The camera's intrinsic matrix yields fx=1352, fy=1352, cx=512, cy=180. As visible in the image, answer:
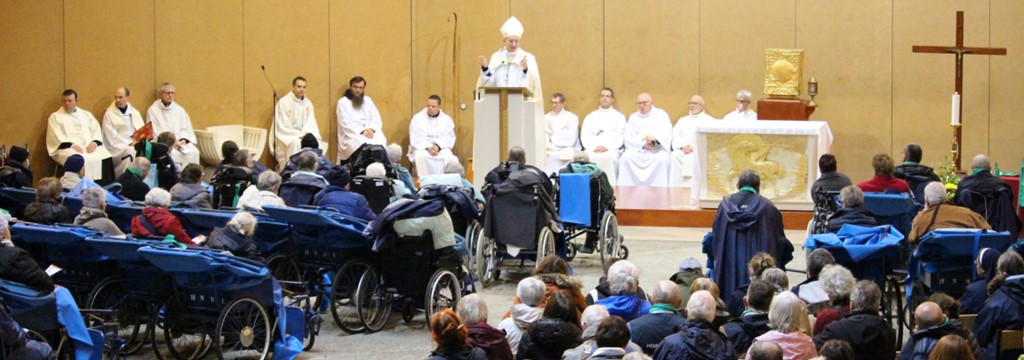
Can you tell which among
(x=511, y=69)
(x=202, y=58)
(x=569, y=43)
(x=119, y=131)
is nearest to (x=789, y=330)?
(x=511, y=69)

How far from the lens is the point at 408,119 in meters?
17.5

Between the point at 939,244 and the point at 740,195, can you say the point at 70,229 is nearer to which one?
the point at 740,195

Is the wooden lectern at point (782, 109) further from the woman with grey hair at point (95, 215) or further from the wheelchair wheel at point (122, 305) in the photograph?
the wheelchair wheel at point (122, 305)

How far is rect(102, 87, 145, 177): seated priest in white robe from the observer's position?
47.6ft

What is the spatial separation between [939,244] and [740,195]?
1.41m

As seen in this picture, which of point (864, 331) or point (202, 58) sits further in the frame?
point (202, 58)

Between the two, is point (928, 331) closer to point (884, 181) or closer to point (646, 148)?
point (884, 181)

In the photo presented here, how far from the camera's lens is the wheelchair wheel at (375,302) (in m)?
8.98

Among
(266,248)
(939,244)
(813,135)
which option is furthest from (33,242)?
(813,135)

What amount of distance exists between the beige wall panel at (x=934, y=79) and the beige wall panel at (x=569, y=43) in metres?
3.83

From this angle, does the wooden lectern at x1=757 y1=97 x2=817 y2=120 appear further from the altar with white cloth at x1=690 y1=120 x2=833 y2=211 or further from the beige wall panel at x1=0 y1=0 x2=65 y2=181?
the beige wall panel at x1=0 y1=0 x2=65 y2=181

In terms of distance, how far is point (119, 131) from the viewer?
48.1ft

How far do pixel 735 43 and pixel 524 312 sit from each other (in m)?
11.4

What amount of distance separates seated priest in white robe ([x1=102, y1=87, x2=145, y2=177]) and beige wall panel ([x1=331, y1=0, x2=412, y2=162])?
2724 millimetres
